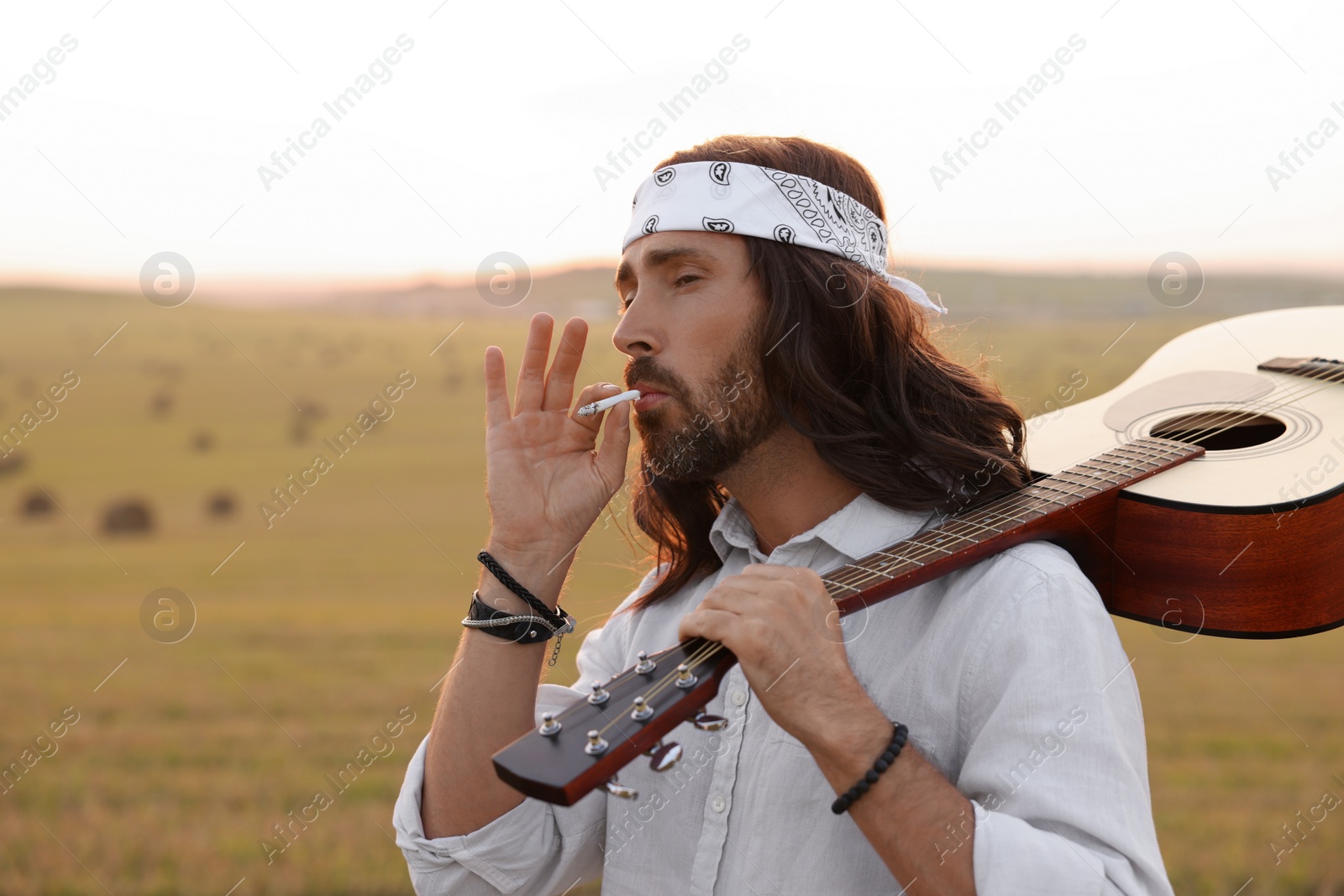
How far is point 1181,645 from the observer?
11.3 metres

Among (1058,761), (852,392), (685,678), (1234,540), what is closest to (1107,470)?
(1234,540)

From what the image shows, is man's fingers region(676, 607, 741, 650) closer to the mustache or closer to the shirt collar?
the shirt collar

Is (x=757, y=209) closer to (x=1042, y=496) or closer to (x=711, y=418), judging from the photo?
(x=711, y=418)

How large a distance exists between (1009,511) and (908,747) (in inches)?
29.3

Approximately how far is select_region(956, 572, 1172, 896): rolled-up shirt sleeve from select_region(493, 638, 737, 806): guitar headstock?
53cm

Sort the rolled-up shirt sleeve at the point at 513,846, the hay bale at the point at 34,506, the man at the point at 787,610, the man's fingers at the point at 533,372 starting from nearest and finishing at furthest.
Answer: the man at the point at 787,610 < the rolled-up shirt sleeve at the point at 513,846 < the man's fingers at the point at 533,372 < the hay bale at the point at 34,506

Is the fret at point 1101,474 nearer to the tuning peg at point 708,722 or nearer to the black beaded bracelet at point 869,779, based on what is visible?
the black beaded bracelet at point 869,779

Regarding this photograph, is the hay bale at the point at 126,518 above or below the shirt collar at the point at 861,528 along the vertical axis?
below

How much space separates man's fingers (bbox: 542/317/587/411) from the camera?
2.62 meters

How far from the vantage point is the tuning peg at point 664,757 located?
143cm

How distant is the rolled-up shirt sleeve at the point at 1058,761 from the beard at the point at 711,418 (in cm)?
79

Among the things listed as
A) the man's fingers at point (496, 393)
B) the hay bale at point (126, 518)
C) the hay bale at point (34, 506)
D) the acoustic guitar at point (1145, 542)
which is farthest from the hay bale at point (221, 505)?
the acoustic guitar at point (1145, 542)

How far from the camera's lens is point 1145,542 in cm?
220

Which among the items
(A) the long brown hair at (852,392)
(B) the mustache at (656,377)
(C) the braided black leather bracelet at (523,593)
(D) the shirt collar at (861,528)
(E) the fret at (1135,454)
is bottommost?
(C) the braided black leather bracelet at (523,593)
